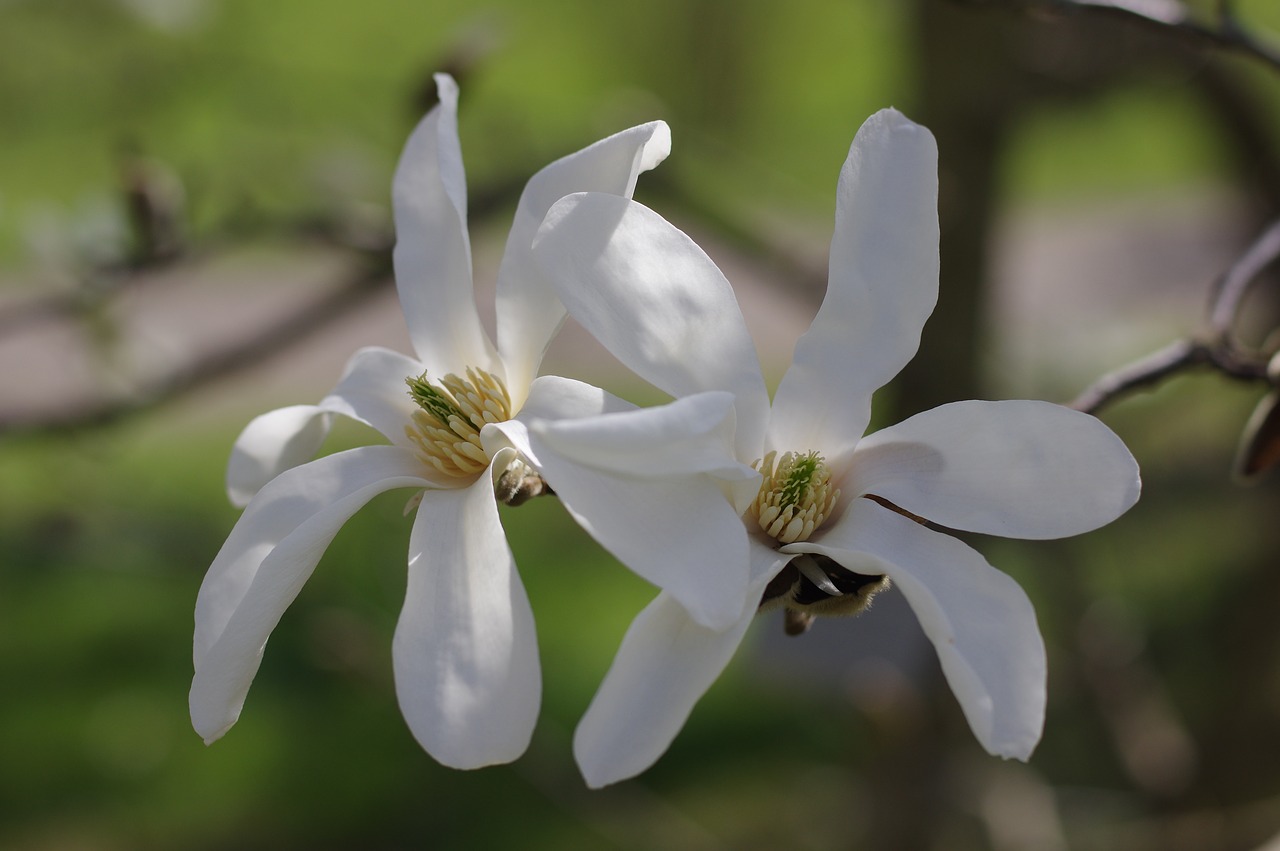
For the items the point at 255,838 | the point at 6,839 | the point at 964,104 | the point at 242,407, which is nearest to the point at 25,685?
the point at 6,839

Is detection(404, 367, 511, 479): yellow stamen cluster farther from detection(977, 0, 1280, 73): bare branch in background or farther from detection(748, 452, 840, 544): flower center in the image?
detection(977, 0, 1280, 73): bare branch in background

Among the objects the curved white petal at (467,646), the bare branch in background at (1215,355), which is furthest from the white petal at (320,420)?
the bare branch in background at (1215,355)

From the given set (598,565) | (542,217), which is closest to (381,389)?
(542,217)

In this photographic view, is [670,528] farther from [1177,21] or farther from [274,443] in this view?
[1177,21]

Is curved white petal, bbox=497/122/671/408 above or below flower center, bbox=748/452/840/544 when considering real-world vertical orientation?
above

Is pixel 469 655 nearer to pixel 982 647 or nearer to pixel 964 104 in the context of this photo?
pixel 982 647

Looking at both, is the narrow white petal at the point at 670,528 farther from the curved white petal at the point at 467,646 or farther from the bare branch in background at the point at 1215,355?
the bare branch in background at the point at 1215,355

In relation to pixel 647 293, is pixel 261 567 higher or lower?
lower

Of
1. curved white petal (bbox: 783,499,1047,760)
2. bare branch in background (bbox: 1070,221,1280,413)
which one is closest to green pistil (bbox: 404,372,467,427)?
curved white petal (bbox: 783,499,1047,760)
